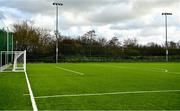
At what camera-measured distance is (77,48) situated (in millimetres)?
69938

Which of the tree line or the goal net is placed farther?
the tree line

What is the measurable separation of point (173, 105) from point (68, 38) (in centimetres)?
6790

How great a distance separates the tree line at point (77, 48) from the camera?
6625cm

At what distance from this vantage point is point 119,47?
74812 mm

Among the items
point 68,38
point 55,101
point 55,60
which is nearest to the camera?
point 55,101

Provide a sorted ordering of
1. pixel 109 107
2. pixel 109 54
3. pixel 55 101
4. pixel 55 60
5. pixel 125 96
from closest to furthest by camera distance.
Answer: pixel 109 107, pixel 55 101, pixel 125 96, pixel 55 60, pixel 109 54

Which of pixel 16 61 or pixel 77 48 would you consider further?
pixel 77 48

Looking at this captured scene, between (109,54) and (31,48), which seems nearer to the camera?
(31,48)

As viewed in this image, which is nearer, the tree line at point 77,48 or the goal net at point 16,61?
the goal net at point 16,61

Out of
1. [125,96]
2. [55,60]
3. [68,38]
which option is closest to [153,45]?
[68,38]

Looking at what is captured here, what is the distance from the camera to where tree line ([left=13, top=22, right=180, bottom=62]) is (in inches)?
2608

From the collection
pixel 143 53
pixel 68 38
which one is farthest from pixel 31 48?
pixel 143 53

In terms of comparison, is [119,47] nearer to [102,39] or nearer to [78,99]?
[102,39]

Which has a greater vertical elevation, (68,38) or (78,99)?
(68,38)
